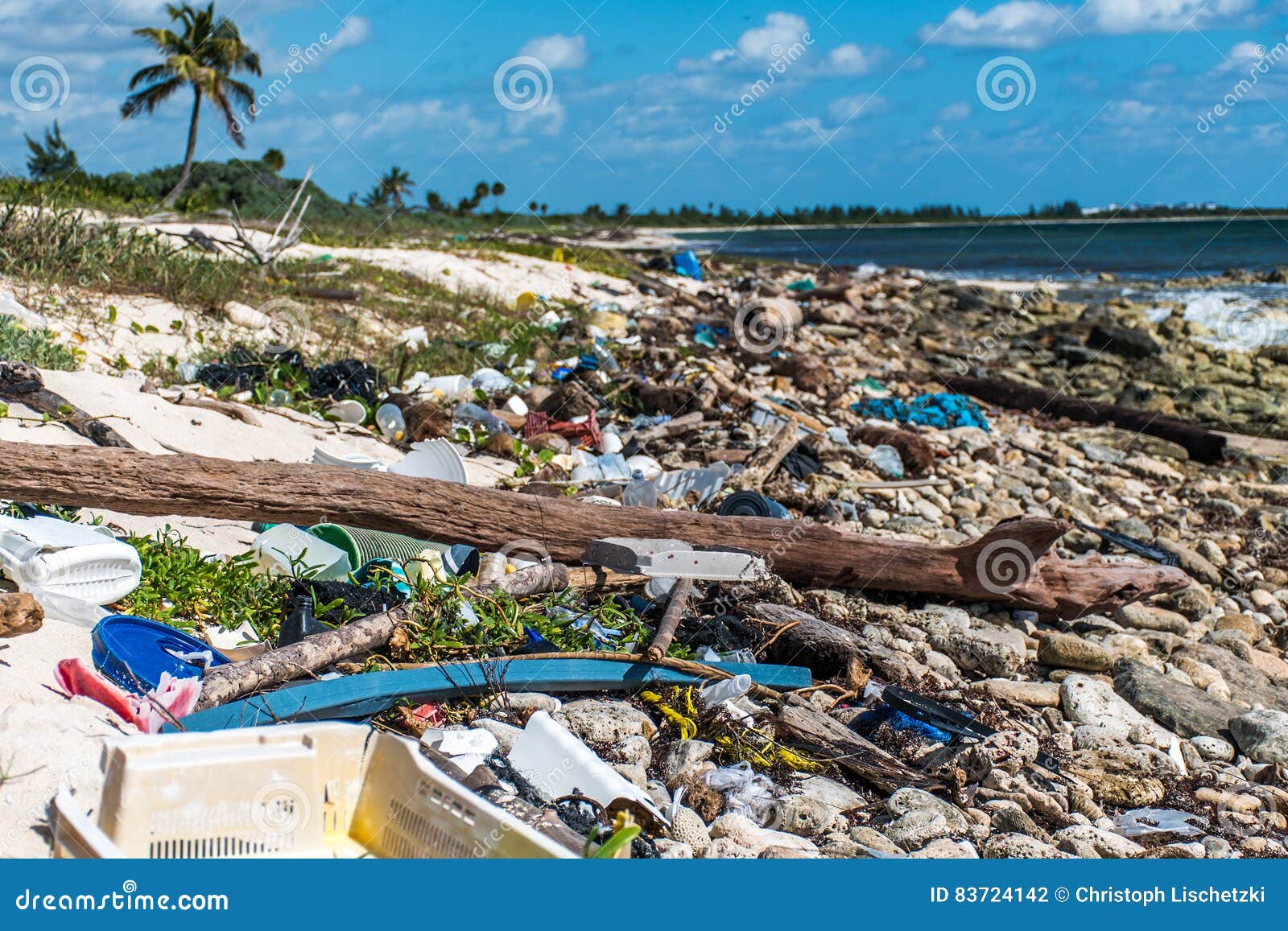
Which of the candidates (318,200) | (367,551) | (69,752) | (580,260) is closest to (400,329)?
(367,551)

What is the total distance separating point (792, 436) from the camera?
21.9 ft

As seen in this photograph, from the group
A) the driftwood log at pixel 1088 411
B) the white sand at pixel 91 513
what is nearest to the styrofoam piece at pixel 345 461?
the white sand at pixel 91 513

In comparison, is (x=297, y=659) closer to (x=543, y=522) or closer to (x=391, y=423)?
(x=543, y=522)

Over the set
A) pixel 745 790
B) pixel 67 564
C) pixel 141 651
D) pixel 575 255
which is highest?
pixel 575 255

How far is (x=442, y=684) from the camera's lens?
10.8ft

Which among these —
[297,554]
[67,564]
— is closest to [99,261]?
[297,554]

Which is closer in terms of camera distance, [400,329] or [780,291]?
[400,329]

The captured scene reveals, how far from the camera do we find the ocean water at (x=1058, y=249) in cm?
3352

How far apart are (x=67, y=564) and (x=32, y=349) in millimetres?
2981

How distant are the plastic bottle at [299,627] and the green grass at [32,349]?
288 centimetres

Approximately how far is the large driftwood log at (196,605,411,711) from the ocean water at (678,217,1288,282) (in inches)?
1105

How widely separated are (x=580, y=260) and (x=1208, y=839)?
1730 cm

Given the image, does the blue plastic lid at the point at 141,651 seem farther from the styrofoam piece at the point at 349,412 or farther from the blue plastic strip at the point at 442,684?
the styrofoam piece at the point at 349,412

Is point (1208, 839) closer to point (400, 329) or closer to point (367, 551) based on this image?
point (367, 551)
